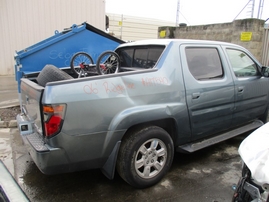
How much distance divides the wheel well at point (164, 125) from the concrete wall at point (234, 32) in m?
5.39

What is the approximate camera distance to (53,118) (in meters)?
2.27

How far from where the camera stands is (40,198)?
→ 8.91 ft

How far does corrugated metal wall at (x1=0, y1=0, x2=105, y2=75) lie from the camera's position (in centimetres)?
913

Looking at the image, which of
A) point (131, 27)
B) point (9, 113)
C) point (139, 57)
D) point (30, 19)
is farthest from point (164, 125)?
point (131, 27)

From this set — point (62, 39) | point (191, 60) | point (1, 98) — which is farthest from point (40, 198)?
point (1, 98)

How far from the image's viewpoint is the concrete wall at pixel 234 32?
7.04m

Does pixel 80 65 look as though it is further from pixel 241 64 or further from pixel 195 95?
pixel 241 64

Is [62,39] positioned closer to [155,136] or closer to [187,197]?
[155,136]

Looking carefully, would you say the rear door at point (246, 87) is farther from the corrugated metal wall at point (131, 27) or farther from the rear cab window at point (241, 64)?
the corrugated metal wall at point (131, 27)

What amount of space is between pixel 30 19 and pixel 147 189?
8956 millimetres

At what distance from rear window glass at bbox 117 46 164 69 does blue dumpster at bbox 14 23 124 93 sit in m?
1.56

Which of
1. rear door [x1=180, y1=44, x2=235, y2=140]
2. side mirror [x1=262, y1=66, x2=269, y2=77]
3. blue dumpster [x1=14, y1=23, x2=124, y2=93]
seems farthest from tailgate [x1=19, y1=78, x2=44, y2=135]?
side mirror [x1=262, y1=66, x2=269, y2=77]

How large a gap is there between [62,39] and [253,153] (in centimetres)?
447

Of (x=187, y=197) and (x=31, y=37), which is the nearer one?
(x=187, y=197)
